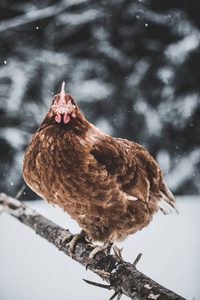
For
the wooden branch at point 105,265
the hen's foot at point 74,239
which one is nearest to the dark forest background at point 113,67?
the wooden branch at point 105,265

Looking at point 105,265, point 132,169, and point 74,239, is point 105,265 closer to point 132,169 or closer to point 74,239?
point 74,239

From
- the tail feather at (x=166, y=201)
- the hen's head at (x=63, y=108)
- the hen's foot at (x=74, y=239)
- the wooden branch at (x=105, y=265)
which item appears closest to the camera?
the wooden branch at (x=105, y=265)

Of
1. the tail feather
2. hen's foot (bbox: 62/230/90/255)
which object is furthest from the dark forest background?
hen's foot (bbox: 62/230/90/255)

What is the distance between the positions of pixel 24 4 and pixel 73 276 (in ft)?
3.11

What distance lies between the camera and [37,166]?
0.71m

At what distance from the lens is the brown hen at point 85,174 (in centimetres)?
71

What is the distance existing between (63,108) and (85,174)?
0.18 m

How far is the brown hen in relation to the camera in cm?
71

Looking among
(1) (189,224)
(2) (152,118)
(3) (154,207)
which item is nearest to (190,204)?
(1) (189,224)

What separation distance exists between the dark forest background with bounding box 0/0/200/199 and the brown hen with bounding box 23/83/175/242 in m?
0.26

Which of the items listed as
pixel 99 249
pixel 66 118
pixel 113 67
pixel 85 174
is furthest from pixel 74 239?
pixel 113 67

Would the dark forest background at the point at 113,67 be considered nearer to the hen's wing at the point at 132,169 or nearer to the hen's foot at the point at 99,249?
the hen's wing at the point at 132,169

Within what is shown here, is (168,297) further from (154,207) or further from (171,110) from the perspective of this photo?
(171,110)

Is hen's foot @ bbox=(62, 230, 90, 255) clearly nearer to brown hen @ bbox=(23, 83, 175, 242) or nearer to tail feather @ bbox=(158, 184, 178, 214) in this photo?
brown hen @ bbox=(23, 83, 175, 242)
